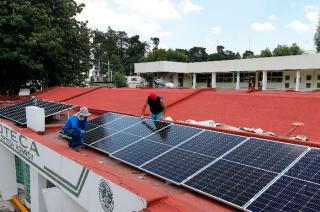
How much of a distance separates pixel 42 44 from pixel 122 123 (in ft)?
48.2

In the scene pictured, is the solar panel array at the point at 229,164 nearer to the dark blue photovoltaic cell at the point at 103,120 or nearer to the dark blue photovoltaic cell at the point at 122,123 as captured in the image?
the dark blue photovoltaic cell at the point at 122,123

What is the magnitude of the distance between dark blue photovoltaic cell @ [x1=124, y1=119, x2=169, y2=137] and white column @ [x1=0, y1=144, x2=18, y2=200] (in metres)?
7.34

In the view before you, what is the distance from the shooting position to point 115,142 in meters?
8.42

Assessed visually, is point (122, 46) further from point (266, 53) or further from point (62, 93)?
point (62, 93)

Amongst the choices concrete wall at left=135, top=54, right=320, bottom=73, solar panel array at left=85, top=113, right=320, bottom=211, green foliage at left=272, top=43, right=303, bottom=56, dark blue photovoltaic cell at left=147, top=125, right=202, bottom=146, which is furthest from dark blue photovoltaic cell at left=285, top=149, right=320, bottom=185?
green foliage at left=272, top=43, right=303, bottom=56

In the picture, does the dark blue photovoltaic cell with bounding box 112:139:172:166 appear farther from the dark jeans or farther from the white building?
the white building

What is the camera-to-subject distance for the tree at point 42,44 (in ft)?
72.8

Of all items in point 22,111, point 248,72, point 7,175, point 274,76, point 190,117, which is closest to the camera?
point 190,117

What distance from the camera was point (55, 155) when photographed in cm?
808

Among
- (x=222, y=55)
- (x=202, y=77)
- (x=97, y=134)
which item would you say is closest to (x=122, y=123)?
(x=97, y=134)

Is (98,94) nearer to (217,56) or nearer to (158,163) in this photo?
(158,163)

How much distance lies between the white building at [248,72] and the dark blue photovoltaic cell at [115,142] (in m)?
33.5

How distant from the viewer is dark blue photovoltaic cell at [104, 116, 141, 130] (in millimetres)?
9438

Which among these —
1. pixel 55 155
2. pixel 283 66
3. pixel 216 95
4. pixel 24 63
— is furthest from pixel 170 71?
pixel 55 155
